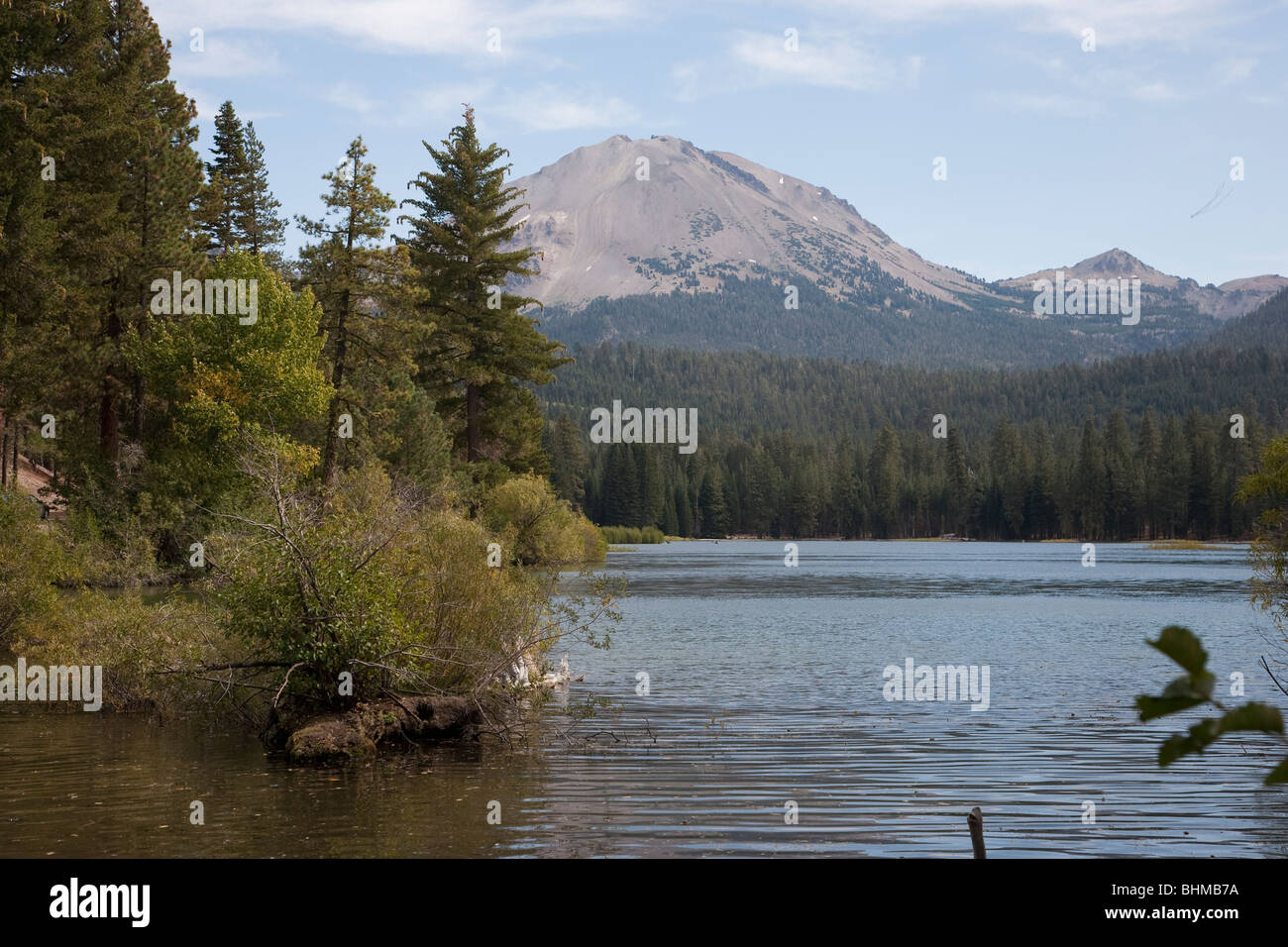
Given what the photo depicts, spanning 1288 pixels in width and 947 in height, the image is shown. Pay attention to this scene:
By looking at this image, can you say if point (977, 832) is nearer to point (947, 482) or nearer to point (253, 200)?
point (253, 200)

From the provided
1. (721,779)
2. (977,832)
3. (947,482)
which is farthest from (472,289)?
(947,482)

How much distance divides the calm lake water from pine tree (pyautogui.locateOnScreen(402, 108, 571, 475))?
24240 millimetres

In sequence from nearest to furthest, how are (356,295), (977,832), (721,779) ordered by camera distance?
(977,832) → (721,779) → (356,295)

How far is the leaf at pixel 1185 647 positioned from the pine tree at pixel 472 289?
47.9 m

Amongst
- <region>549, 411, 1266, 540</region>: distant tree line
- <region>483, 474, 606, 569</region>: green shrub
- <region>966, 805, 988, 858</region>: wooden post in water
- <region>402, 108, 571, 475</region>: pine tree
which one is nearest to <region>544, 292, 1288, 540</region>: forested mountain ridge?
<region>549, 411, 1266, 540</region>: distant tree line

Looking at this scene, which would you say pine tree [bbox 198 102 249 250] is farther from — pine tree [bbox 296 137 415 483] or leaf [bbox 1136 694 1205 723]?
leaf [bbox 1136 694 1205 723]

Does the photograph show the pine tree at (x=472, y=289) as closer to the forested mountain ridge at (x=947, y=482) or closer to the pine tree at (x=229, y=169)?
the pine tree at (x=229, y=169)

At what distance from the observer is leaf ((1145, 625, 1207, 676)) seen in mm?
2174

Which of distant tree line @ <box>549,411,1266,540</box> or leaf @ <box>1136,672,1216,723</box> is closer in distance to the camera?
leaf @ <box>1136,672,1216,723</box>

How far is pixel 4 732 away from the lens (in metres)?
18.3

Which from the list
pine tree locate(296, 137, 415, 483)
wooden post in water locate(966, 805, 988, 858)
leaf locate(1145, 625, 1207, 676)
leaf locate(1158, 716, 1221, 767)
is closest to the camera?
leaf locate(1145, 625, 1207, 676)

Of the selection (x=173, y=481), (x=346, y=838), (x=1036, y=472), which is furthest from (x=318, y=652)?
(x=1036, y=472)

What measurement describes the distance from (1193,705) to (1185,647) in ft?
0.52

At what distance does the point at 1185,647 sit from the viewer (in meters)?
2.19
